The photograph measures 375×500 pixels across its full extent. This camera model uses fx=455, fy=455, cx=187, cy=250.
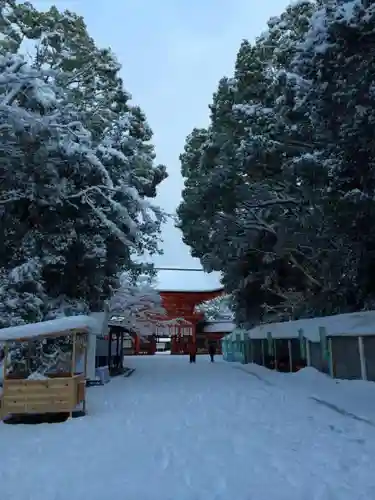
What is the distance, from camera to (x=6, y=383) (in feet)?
29.7

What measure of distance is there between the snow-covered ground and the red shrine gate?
32.8 meters

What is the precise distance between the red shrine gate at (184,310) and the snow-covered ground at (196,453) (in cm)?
3278

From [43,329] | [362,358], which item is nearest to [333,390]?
[362,358]

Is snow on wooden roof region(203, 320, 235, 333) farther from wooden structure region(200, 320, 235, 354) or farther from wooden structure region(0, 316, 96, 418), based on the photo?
wooden structure region(0, 316, 96, 418)

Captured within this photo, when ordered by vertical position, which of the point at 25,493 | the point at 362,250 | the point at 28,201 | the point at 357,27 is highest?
the point at 357,27

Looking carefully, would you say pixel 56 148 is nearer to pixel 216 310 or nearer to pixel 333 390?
pixel 333 390

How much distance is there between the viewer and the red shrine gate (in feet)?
144

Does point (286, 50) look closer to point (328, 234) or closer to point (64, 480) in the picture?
point (328, 234)

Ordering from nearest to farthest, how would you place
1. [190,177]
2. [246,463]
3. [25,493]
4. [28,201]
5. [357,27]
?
[25,493] < [246,463] < [357,27] < [28,201] < [190,177]

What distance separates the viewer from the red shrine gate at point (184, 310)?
144ft

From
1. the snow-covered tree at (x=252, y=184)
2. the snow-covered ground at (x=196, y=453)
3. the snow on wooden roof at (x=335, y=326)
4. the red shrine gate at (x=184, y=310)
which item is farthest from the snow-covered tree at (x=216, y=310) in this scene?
the snow-covered ground at (x=196, y=453)

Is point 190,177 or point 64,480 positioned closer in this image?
point 64,480

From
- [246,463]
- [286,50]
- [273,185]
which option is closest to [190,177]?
[273,185]

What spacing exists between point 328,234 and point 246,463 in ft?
21.5
